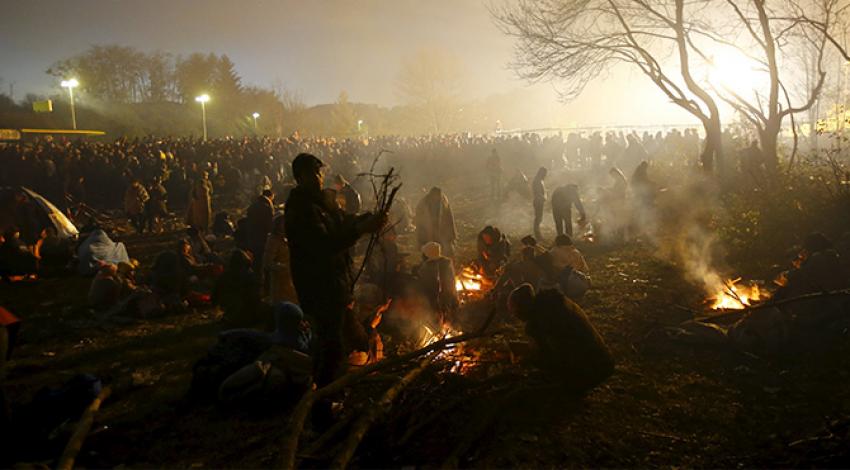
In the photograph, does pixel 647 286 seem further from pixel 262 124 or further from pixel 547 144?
pixel 262 124

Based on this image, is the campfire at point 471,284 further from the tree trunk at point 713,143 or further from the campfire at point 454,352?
the tree trunk at point 713,143

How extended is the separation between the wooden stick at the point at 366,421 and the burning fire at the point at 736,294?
15.9 feet

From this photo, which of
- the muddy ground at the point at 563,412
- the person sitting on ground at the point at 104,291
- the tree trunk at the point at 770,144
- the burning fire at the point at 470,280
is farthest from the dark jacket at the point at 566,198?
the person sitting on ground at the point at 104,291

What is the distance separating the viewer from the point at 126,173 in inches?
687

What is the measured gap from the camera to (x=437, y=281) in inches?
294

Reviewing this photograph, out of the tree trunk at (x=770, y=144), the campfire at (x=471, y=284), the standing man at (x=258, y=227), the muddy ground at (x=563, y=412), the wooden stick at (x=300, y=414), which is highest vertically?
the tree trunk at (x=770, y=144)

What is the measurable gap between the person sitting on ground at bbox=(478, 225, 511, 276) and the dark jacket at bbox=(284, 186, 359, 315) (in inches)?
210

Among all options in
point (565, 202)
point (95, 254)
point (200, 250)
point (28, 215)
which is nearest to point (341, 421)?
point (200, 250)

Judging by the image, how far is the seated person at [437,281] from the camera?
7.44m

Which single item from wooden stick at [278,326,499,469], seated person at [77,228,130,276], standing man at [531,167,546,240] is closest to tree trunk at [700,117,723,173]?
standing man at [531,167,546,240]

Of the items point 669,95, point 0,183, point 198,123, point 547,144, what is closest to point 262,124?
point 198,123

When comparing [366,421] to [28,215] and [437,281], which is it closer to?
[437,281]

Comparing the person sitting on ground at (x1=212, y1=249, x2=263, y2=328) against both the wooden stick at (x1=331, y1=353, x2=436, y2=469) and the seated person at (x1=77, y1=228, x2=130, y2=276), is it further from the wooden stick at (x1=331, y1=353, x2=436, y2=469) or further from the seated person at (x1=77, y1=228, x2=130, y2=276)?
the seated person at (x1=77, y1=228, x2=130, y2=276)

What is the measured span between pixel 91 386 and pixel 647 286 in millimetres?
7981
